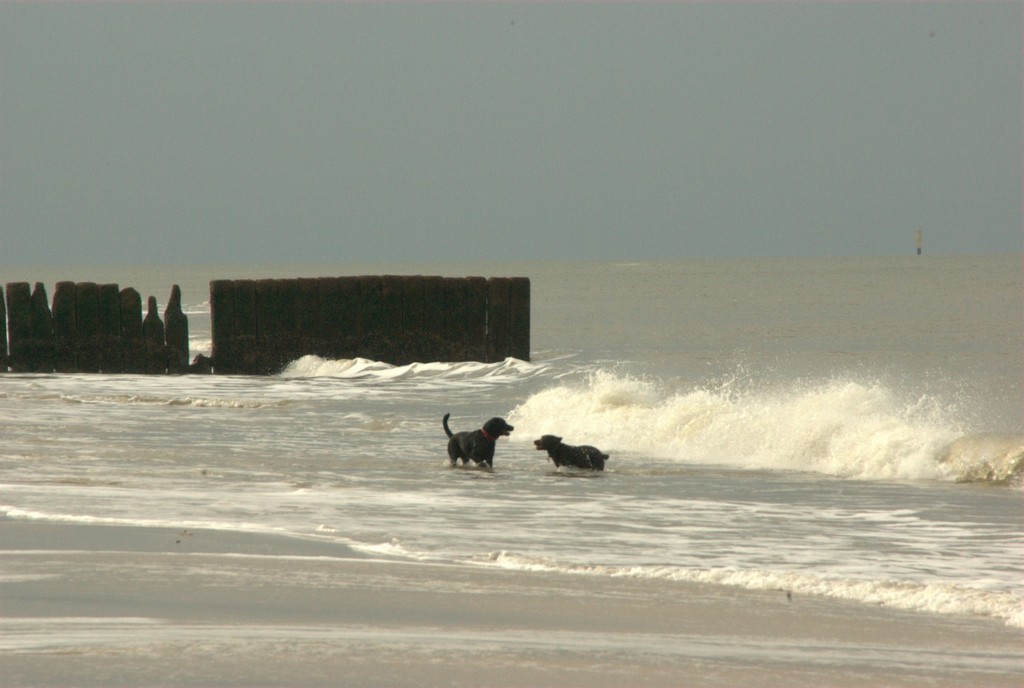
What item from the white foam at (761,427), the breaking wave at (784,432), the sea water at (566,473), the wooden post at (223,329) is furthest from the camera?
the wooden post at (223,329)

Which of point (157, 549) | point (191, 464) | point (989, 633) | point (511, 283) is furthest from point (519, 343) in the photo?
point (989, 633)

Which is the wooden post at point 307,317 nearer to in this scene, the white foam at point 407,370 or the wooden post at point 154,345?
the white foam at point 407,370

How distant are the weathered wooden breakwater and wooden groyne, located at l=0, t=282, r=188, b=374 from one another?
0.02m

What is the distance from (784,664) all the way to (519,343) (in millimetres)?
16746

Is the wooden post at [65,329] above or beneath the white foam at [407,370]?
above

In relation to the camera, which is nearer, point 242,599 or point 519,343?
point 242,599

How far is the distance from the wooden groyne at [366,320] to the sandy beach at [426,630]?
47.2ft

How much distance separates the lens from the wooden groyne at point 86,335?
21.2 meters

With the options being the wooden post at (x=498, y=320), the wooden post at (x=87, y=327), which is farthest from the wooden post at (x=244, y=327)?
the wooden post at (x=498, y=320)

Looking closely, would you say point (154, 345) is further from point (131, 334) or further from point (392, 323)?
point (392, 323)

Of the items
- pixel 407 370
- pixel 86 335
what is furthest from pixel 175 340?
pixel 407 370

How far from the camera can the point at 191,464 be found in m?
11.1

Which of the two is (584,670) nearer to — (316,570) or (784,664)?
(784,664)

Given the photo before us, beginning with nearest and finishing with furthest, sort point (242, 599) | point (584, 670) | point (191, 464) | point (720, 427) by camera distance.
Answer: point (584, 670)
point (242, 599)
point (191, 464)
point (720, 427)
